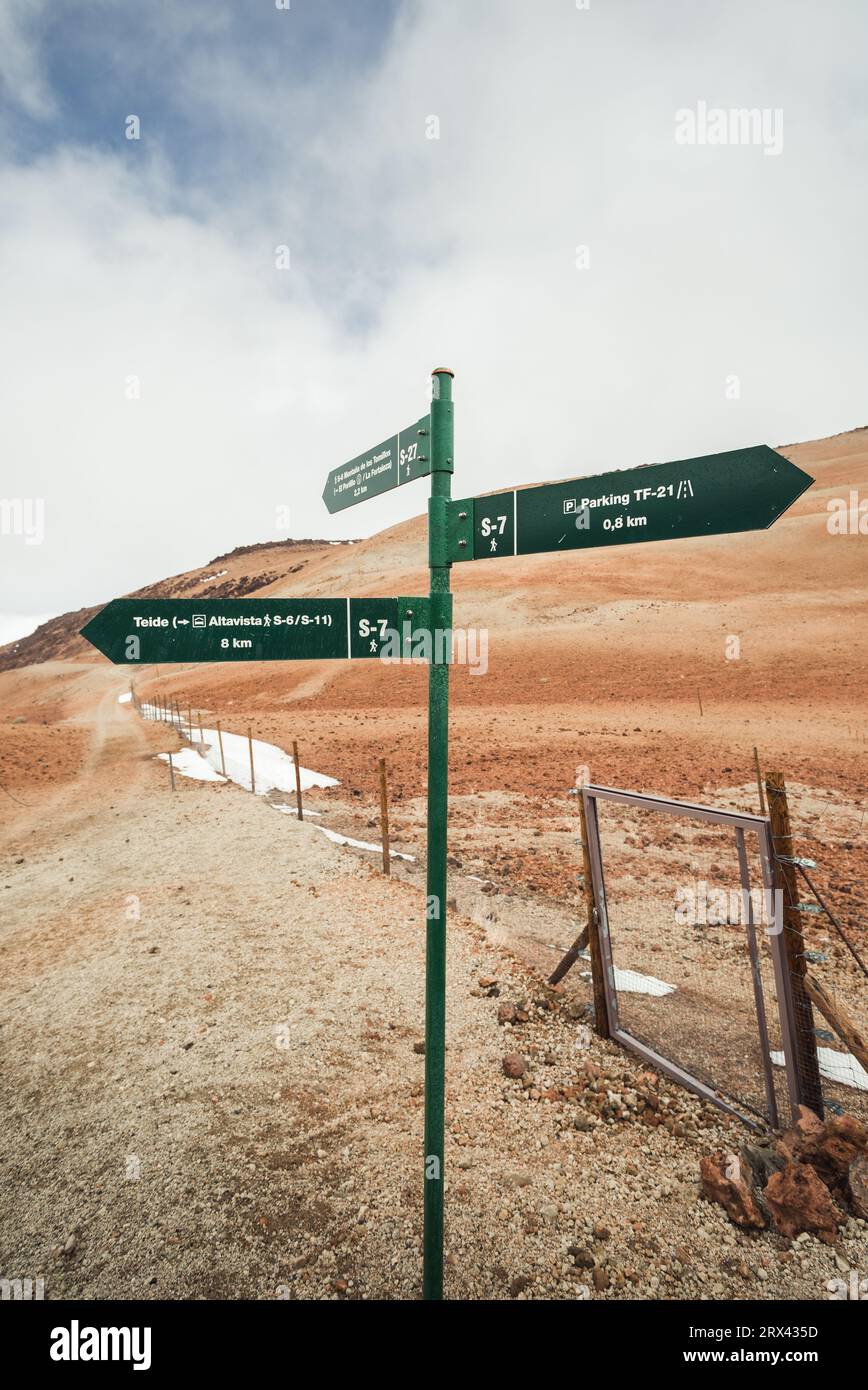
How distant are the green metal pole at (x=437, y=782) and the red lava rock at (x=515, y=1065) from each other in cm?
193

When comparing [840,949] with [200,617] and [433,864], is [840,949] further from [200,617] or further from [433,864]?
[200,617]

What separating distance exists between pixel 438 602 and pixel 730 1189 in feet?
10.8

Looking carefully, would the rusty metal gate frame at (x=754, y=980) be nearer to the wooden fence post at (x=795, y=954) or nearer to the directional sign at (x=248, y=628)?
the wooden fence post at (x=795, y=954)

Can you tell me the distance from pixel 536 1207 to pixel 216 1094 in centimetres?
221

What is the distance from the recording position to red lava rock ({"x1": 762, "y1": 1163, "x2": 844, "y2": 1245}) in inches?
119

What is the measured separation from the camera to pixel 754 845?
9.68 m

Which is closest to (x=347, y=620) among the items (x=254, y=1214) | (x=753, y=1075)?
(x=254, y=1214)

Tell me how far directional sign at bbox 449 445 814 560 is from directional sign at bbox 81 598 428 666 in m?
0.38

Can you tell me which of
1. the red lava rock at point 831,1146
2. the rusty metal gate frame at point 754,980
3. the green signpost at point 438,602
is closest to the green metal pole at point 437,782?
the green signpost at point 438,602

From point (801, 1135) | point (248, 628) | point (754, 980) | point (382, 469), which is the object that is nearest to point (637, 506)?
point (382, 469)

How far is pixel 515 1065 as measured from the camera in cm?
430

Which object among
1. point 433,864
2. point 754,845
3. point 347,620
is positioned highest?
point 347,620

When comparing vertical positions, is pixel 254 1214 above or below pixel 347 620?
below

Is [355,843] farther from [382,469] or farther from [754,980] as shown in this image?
[382,469]
